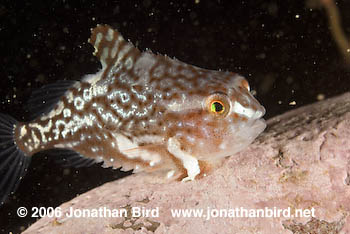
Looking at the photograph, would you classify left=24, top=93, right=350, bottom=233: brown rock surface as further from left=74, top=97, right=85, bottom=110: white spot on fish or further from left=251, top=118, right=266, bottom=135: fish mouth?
left=74, top=97, right=85, bottom=110: white spot on fish

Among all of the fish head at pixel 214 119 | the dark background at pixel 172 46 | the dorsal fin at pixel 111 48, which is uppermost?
the dark background at pixel 172 46

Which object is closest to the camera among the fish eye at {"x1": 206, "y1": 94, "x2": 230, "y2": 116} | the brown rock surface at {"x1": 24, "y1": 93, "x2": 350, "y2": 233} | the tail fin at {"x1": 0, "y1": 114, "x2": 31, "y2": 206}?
the brown rock surface at {"x1": 24, "y1": 93, "x2": 350, "y2": 233}

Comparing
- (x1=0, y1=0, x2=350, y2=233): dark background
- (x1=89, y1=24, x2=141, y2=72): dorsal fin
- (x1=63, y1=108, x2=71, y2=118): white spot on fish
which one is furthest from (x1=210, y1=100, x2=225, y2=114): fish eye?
(x1=0, y1=0, x2=350, y2=233): dark background

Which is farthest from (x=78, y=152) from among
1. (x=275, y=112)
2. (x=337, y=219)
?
(x=275, y=112)

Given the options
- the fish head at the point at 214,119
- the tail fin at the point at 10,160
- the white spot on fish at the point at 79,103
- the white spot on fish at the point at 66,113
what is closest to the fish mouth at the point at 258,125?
the fish head at the point at 214,119

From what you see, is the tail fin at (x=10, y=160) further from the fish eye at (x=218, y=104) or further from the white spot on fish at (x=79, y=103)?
the fish eye at (x=218, y=104)
